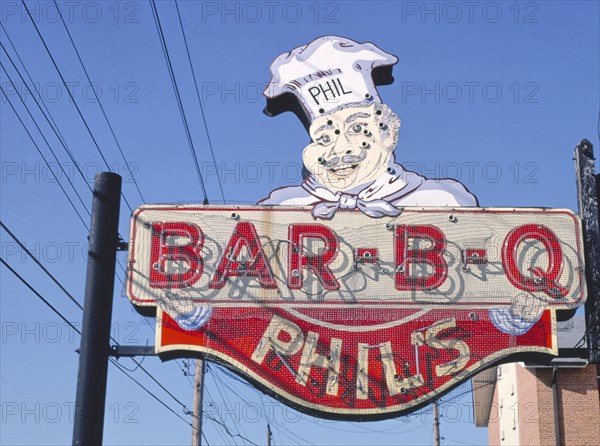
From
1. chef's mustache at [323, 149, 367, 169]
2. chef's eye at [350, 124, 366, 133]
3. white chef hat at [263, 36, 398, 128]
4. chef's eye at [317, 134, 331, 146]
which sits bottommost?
chef's mustache at [323, 149, 367, 169]

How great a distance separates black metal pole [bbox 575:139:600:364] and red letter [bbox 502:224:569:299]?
439mm

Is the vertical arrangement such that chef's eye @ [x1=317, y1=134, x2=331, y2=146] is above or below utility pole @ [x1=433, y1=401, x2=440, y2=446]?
above

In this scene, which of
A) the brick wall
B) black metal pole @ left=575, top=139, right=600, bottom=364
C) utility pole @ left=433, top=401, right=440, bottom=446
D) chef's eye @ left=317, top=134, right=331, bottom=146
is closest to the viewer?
black metal pole @ left=575, top=139, right=600, bottom=364

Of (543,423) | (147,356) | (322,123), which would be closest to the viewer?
(147,356)

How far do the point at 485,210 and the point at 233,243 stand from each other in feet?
12.6

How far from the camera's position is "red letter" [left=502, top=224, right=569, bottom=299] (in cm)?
1443

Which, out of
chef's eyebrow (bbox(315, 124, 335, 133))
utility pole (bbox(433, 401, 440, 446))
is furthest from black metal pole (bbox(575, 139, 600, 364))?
Result: utility pole (bbox(433, 401, 440, 446))

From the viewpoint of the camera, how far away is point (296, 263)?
47.8 feet

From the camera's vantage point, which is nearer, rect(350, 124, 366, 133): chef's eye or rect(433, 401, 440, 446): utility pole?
rect(350, 124, 366, 133): chef's eye

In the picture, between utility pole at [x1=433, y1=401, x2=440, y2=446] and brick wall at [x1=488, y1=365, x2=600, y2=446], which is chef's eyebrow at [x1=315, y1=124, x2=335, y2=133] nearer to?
brick wall at [x1=488, y1=365, x2=600, y2=446]

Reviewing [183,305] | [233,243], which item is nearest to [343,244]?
[233,243]

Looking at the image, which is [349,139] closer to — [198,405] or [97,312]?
[97,312]

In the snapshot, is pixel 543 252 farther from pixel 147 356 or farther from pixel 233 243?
pixel 147 356

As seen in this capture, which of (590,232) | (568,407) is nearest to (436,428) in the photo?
(568,407)
